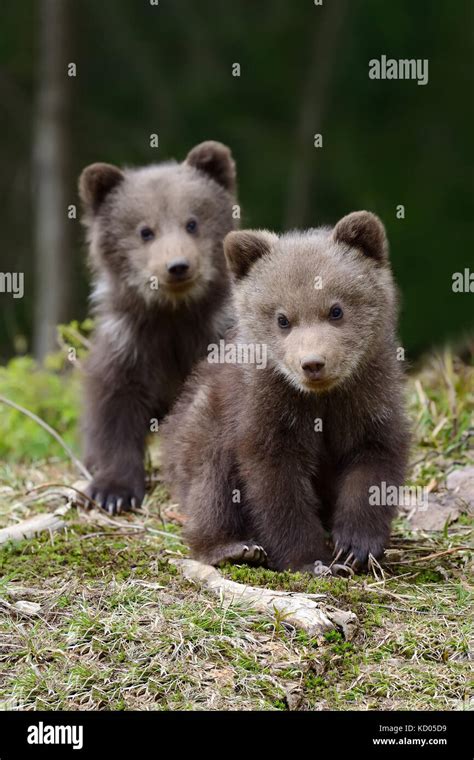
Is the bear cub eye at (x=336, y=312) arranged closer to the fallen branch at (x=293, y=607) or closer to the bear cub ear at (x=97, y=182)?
the fallen branch at (x=293, y=607)

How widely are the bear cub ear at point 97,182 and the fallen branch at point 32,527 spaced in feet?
8.82

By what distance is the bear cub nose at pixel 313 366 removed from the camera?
5.39 m

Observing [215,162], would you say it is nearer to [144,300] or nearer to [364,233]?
[144,300]

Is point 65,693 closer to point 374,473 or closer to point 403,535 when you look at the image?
point 374,473

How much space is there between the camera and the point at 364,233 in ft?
19.4

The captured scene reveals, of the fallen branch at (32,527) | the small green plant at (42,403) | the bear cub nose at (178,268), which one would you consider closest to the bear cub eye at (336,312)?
the fallen branch at (32,527)

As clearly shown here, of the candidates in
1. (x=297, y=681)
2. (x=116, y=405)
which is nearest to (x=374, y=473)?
(x=297, y=681)

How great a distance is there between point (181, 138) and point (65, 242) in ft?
10.8

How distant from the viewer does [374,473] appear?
19.0 ft

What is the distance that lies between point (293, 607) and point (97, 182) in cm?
429

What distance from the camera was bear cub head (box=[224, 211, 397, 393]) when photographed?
5.58 meters

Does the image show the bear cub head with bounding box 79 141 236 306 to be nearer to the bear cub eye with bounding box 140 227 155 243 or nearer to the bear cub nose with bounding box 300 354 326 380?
the bear cub eye with bounding box 140 227 155 243
